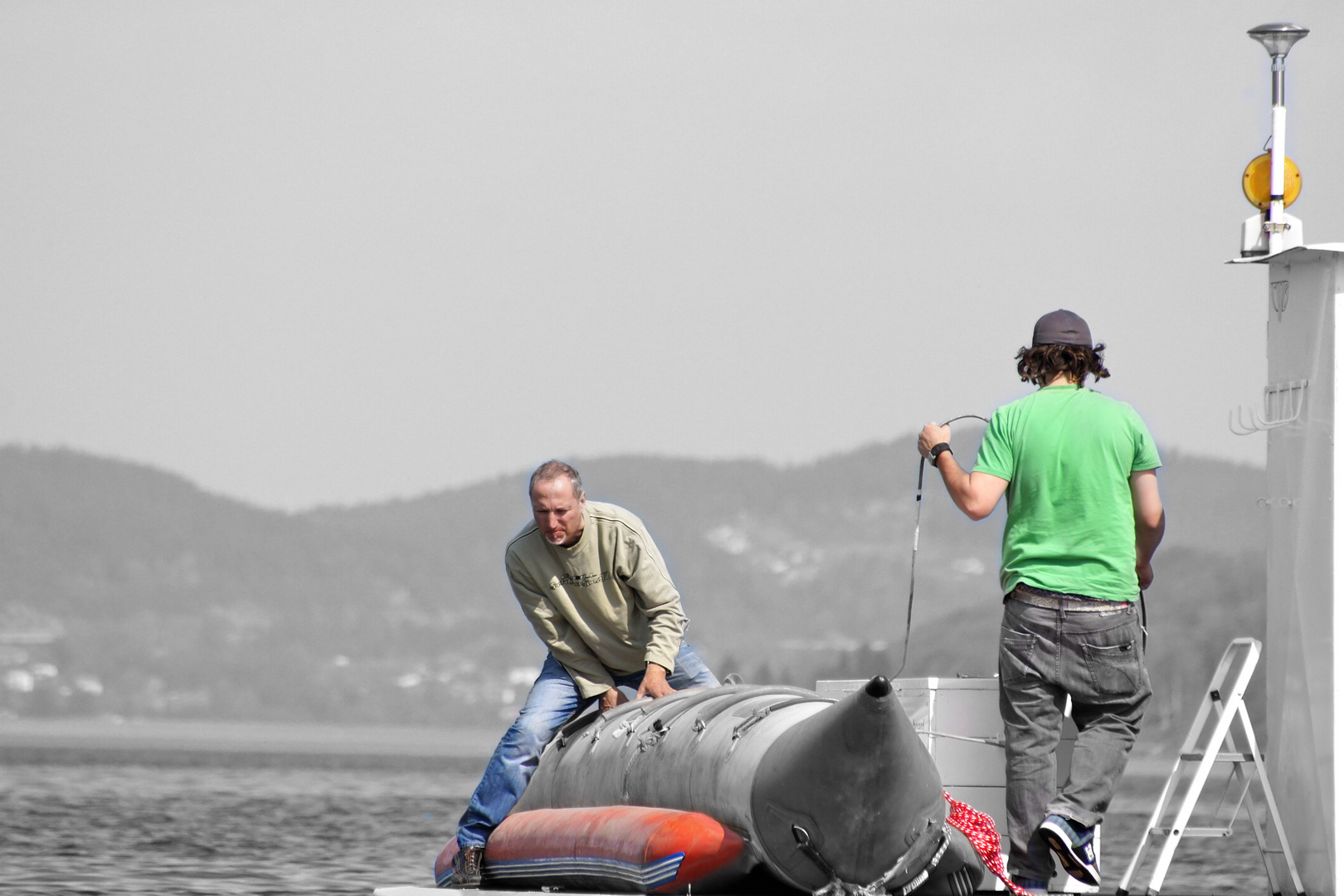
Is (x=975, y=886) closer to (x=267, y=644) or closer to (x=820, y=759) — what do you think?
(x=820, y=759)

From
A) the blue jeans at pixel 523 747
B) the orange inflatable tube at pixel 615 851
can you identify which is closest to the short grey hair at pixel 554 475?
the blue jeans at pixel 523 747

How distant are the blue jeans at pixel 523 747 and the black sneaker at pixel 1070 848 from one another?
2600 mm

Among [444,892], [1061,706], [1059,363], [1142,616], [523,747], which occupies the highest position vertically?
[1059,363]

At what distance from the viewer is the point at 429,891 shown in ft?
28.3

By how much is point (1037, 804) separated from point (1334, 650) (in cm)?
132

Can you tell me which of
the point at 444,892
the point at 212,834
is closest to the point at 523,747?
the point at 444,892

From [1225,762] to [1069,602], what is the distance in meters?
1.29

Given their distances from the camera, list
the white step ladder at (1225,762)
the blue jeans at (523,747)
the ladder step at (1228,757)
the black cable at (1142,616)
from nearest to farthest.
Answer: the black cable at (1142,616) < the white step ladder at (1225,762) < the ladder step at (1228,757) < the blue jeans at (523,747)

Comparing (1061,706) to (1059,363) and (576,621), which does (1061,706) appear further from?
(576,621)

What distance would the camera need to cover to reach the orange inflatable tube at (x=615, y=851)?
24.4 feet

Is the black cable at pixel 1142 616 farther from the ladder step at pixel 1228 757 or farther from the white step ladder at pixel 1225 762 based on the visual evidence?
the ladder step at pixel 1228 757

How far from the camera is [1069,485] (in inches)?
279

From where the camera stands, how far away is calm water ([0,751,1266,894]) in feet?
58.5

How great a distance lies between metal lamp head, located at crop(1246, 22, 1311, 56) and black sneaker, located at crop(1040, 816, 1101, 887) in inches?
135
